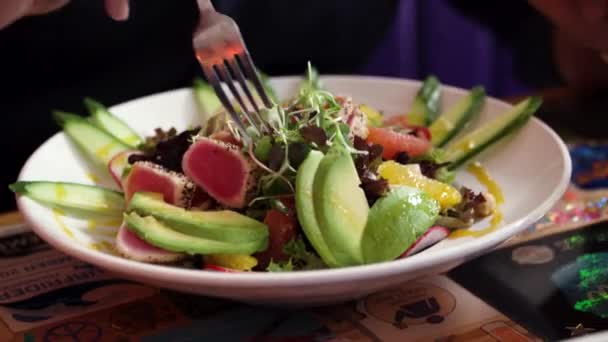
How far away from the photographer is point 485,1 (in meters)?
3.00

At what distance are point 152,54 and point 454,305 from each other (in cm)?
165

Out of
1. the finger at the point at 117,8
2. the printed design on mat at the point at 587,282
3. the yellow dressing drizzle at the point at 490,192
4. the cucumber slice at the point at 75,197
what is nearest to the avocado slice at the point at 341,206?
the yellow dressing drizzle at the point at 490,192

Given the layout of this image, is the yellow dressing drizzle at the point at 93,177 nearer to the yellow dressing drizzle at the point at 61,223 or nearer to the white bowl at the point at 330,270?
the white bowl at the point at 330,270

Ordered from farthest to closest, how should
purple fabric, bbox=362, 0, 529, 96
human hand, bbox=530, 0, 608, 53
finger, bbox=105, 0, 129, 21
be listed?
purple fabric, bbox=362, 0, 529, 96
human hand, bbox=530, 0, 608, 53
finger, bbox=105, 0, 129, 21

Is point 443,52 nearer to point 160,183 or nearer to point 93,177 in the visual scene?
point 93,177

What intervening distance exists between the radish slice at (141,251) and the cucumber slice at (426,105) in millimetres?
892

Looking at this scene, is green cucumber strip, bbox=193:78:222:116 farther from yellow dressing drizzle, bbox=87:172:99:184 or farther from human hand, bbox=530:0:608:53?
human hand, bbox=530:0:608:53

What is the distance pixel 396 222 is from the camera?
46.3 inches

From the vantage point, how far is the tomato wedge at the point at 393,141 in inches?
61.8

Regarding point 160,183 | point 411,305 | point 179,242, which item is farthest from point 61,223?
point 411,305

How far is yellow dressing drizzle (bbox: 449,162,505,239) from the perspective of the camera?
137 cm

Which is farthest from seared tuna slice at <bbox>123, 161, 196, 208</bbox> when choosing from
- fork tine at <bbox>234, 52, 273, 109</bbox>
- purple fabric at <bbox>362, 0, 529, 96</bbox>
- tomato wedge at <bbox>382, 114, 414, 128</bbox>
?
purple fabric at <bbox>362, 0, 529, 96</bbox>

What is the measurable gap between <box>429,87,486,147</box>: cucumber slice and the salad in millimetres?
70

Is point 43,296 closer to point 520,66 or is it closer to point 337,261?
point 337,261
